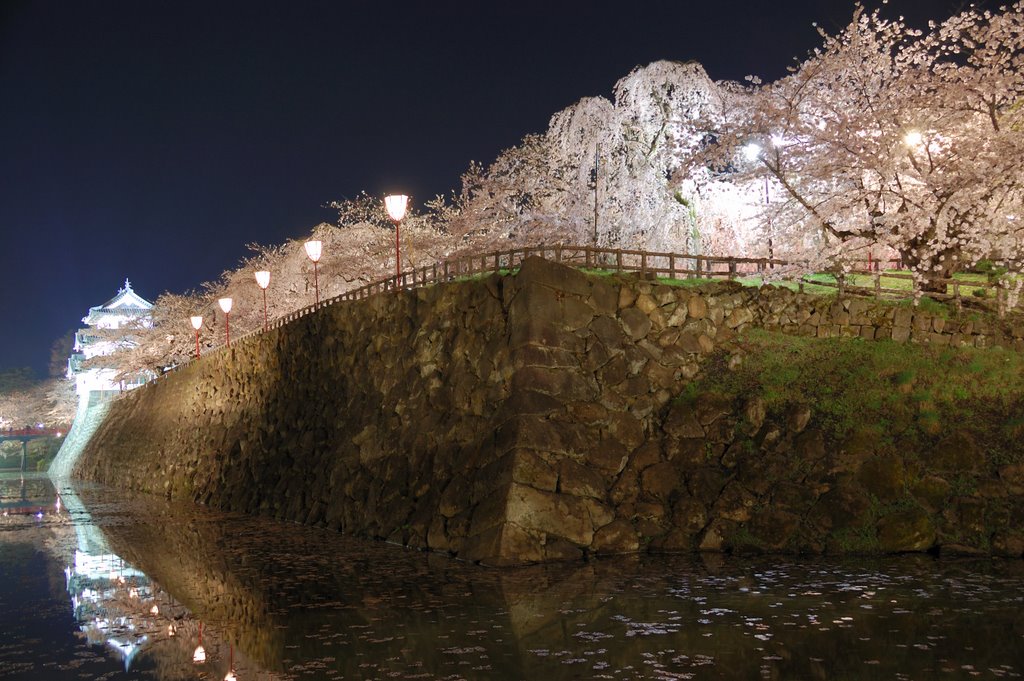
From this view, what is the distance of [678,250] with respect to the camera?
30156 mm

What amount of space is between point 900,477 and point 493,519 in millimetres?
6999

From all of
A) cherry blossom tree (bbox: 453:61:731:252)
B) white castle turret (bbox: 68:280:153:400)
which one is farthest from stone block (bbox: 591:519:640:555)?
white castle turret (bbox: 68:280:153:400)

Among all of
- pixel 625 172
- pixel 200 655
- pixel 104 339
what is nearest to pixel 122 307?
pixel 104 339

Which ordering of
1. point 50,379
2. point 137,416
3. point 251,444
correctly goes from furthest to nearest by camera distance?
point 50,379 < point 137,416 < point 251,444

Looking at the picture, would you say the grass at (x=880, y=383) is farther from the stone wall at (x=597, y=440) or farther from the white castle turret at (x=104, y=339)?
the white castle turret at (x=104, y=339)

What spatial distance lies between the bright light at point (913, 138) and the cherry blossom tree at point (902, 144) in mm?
37

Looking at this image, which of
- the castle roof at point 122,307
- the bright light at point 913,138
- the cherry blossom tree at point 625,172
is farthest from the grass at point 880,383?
the castle roof at point 122,307

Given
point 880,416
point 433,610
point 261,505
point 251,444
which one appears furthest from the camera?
point 251,444

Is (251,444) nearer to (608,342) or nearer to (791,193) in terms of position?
(608,342)

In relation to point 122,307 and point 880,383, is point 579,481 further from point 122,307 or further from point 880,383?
point 122,307

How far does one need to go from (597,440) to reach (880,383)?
19.5 feet

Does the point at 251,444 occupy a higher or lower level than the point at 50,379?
lower

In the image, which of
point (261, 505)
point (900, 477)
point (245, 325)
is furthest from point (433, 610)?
point (245, 325)

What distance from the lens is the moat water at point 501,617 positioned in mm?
8758
